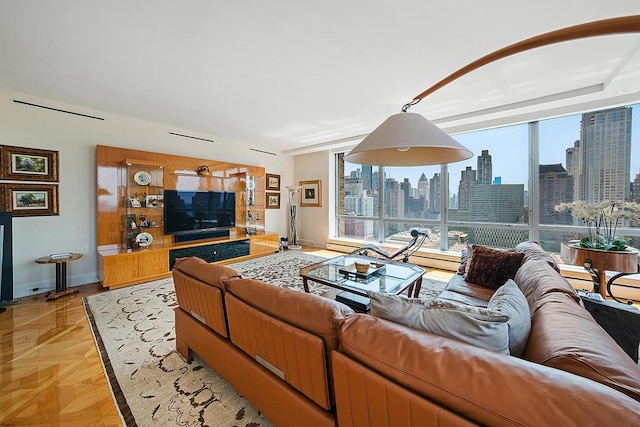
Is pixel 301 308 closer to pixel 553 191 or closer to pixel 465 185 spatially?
pixel 465 185

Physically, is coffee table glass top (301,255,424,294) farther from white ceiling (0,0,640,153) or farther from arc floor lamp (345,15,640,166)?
white ceiling (0,0,640,153)

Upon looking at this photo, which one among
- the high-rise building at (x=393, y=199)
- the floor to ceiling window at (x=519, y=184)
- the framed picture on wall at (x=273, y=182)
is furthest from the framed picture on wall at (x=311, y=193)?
the high-rise building at (x=393, y=199)

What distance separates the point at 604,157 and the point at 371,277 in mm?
3631

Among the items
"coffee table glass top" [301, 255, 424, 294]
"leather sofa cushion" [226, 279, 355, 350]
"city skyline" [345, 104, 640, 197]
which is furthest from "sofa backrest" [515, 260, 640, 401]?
"city skyline" [345, 104, 640, 197]

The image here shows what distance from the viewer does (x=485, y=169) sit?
4.32 m

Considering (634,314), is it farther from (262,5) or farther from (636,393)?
(262,5)

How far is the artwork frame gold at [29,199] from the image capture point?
3096 millimetres

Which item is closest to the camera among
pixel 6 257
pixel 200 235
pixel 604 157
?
pixel 6 257

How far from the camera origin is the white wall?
3189 millimetres

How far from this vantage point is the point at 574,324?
0.98 m

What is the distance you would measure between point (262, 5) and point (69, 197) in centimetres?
381

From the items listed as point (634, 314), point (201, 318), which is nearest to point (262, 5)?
point (201, 318)

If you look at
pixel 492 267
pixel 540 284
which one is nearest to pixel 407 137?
pixel 540 284

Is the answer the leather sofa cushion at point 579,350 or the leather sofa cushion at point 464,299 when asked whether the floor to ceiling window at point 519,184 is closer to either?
the leather sofa cushion at point 464,299
